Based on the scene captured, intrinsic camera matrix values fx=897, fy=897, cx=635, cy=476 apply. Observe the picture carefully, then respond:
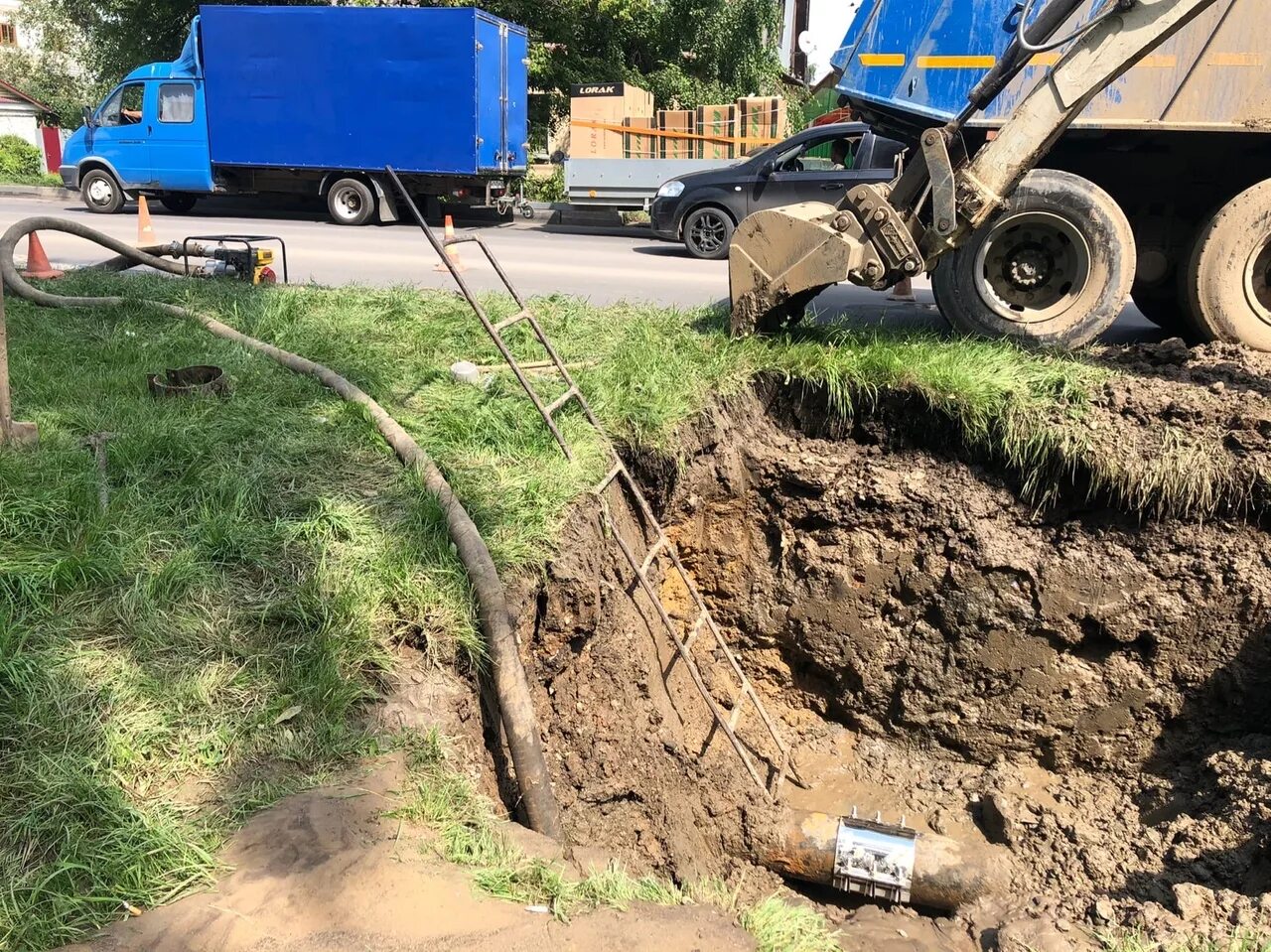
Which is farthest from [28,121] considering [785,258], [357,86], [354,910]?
[354,910]

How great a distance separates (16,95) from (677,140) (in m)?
28.1

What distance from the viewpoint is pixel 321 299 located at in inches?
258

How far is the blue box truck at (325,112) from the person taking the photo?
15117 millimetres

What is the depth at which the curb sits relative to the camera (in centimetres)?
2016

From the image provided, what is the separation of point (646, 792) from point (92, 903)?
7.06 feet

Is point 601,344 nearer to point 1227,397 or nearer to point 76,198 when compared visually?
point 1227,397

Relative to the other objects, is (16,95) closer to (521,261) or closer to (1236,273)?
(521,261)

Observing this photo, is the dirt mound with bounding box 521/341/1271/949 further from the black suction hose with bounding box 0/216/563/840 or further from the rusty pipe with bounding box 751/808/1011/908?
the black suction hose with bounding box 0/216/563/840

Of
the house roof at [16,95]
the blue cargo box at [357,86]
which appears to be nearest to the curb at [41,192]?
the blue cargo box at [357,86]

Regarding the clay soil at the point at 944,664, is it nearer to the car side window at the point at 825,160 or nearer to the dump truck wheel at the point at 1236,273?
the dump truck wheel at the point at 1236,273

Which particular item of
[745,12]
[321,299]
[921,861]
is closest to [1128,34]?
[921,861]

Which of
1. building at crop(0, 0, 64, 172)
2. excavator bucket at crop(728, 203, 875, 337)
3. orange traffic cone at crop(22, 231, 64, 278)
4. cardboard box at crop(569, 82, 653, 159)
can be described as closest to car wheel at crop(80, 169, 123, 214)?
cardboard box at crop(569, 82, 653, 159)

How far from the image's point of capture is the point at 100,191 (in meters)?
17.0

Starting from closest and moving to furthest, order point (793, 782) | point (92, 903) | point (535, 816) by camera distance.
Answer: point (92, 903)
point (535, 816)
point (793, 782)
